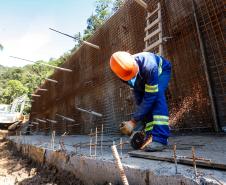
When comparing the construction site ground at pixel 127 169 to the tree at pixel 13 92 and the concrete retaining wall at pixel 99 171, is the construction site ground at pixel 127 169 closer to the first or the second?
the concrete retaining wall at pixel 99 171

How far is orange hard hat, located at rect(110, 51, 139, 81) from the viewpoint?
2.94 m

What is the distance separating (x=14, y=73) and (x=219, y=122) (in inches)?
2402

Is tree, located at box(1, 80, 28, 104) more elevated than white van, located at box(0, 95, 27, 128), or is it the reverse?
tree, located at box(1, 80, 28, 104)

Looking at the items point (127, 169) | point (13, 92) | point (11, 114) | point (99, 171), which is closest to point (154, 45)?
point (99, 171)

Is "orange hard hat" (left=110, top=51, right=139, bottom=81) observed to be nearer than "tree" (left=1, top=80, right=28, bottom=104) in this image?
Yes

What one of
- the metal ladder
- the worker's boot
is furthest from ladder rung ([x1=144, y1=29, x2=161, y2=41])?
the worker's boot

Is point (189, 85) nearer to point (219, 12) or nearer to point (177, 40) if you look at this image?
point (177, 40)

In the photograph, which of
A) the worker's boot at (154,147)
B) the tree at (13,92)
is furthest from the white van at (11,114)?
the tree at (13,92)

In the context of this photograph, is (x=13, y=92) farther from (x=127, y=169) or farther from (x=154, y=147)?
(x=127, y=169)

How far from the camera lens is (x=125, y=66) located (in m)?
2.94

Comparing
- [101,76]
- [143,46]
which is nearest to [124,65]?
[143,46]

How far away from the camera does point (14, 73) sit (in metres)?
59.8

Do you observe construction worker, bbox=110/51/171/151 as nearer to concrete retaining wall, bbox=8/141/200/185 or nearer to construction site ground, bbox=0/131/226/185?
construction site ground, bbox=0/131/226/185

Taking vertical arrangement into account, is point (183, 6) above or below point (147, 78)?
above
